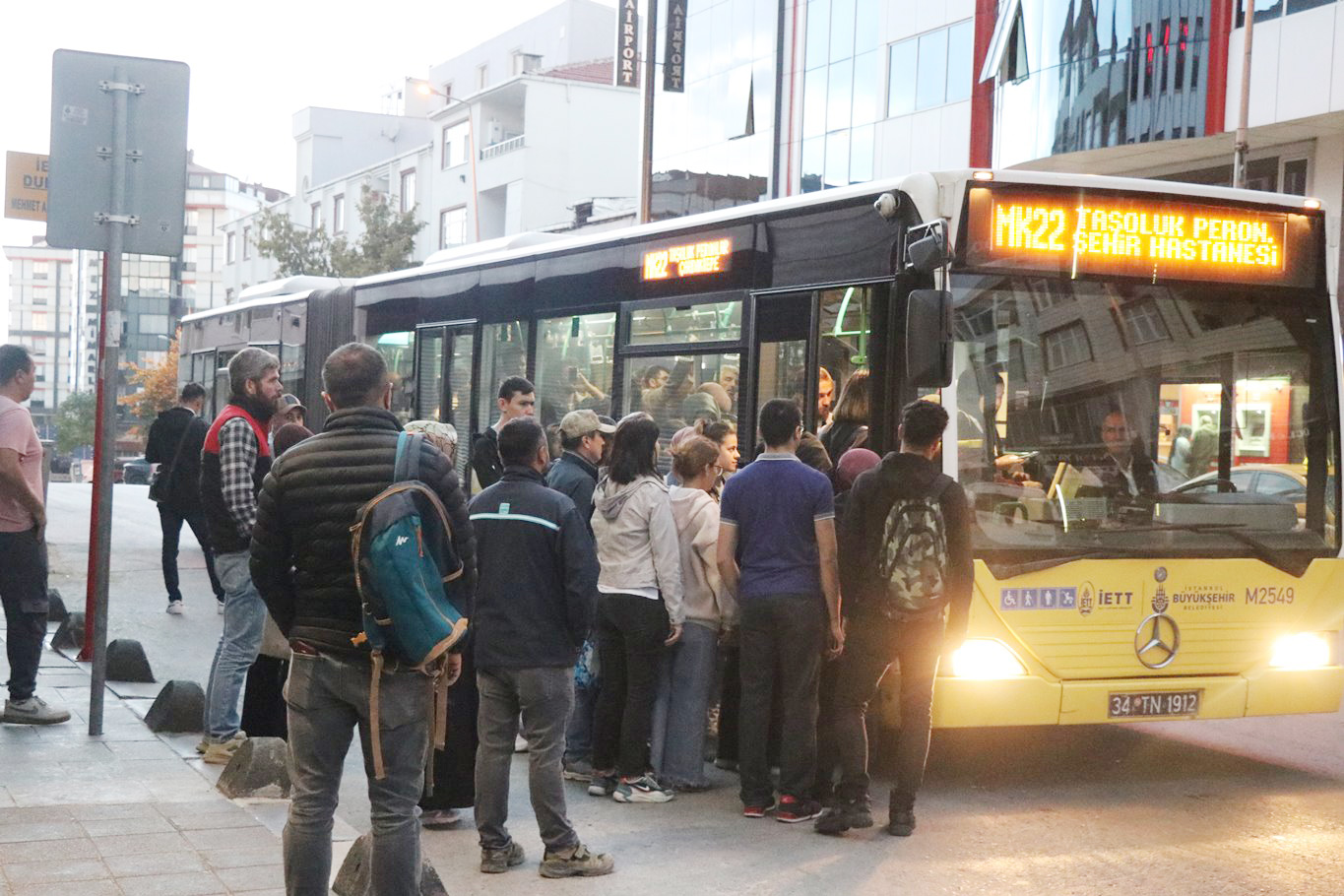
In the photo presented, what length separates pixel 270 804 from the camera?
689cm

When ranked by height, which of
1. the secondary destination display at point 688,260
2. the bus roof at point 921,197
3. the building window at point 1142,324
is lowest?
the building window at point 1142,324

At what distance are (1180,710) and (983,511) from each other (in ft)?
4.83

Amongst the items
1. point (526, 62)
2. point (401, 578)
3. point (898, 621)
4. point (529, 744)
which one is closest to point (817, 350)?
point (898, 621)

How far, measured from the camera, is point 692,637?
25.3ft

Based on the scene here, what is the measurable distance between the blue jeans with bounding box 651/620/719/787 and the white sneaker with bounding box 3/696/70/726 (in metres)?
3.23

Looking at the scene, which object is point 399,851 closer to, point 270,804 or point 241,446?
point 270,804

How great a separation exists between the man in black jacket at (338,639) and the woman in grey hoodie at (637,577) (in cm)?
254

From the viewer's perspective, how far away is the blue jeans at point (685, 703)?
25.2 feet

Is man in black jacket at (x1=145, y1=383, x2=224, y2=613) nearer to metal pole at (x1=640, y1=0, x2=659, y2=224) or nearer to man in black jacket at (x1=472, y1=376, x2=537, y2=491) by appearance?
man in black jacket at (x1=472, y1=376, x2=537, y2=491)

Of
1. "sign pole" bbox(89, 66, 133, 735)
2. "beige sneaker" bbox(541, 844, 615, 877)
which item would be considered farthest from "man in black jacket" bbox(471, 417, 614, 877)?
"sign pole" bbox(89, 66, 133, 735)

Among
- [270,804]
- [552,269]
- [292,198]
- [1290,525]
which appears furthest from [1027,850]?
[292,198]

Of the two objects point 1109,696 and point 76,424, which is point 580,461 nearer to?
point 1109,696

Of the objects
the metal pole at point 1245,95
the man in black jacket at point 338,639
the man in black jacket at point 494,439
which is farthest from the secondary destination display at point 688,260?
the metal pole at point 1245,95

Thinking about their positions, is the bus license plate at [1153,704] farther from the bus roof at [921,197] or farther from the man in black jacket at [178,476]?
the man in black jacket at [178,476]
